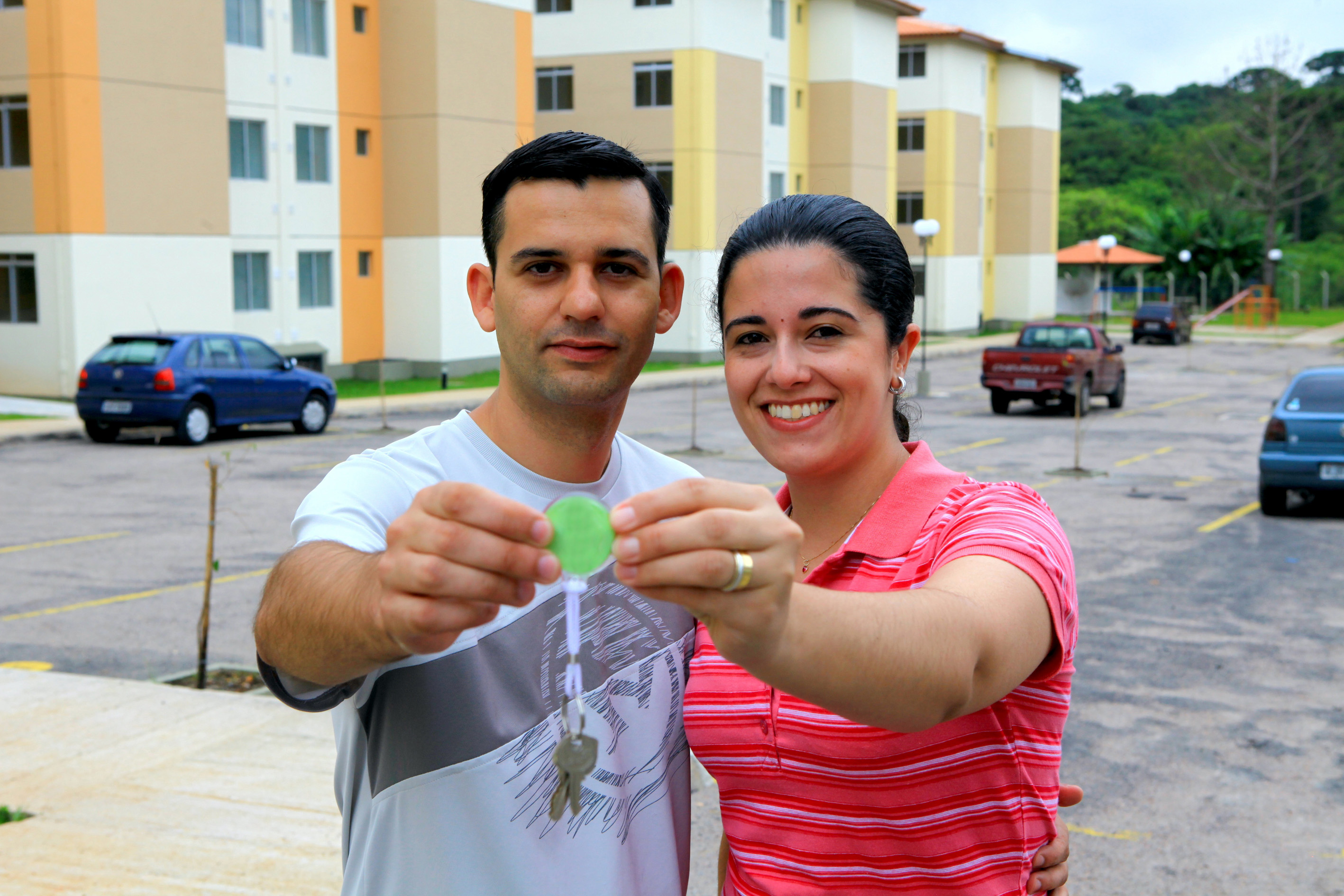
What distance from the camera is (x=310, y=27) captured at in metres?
32.8

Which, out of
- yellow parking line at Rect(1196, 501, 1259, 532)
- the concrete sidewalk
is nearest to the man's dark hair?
the concrete sidewalk

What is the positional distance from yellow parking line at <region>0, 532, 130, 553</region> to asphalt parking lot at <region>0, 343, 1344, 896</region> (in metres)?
0.03

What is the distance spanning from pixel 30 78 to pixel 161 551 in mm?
18728

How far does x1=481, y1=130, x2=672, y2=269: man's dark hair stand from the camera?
2.53 metres

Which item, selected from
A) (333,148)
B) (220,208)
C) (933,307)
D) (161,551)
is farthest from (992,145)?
(161,551)

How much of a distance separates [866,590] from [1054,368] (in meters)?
25.4

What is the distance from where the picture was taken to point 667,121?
42.2 metres

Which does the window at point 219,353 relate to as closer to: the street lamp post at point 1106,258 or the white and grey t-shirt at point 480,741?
the white and grey t-shirt at point 480,741

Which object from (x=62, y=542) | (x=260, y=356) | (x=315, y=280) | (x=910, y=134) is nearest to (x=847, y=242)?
(x=62, y=542)

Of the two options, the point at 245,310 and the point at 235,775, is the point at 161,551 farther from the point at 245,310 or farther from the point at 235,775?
the point at 245,310

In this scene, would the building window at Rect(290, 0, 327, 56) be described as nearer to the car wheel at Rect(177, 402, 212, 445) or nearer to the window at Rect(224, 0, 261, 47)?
the window at Rect(224, 0, 261, 47)

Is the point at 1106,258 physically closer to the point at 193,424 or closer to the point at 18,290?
the point at 18,290

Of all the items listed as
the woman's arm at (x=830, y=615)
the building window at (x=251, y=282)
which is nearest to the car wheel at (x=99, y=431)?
the building window at (x=251, y=282)

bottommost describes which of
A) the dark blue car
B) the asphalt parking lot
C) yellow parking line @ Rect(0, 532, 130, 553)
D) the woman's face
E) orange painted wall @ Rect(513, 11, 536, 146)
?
the asphalt parking lot
